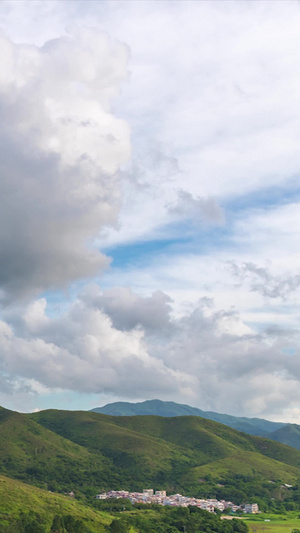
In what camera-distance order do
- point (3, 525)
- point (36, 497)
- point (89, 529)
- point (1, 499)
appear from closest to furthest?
point (3, 525), point (89, 529), point (1, 499), point (36, 497)

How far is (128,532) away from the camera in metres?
176

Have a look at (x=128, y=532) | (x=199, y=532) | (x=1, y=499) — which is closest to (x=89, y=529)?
(x=128, y=532)

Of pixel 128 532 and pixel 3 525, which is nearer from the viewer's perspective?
pixel 3 525

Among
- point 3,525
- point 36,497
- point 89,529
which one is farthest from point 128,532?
point 3,525

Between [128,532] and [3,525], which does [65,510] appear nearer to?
[128,532]

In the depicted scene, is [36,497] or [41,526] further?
[36,497]

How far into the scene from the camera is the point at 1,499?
174 m

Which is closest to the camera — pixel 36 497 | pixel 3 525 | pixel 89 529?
pixel 3 525

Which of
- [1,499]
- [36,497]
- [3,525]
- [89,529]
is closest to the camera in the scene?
[3,525]

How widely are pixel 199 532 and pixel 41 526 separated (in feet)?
239

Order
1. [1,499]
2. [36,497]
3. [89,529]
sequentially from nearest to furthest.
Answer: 1. [89,529]
2. [1,499]
3. [36,497]

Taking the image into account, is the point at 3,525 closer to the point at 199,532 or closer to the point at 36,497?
the point at 36,497

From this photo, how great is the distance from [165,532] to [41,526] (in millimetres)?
57920

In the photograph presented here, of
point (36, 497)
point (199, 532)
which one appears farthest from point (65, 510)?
point (199, 532)
